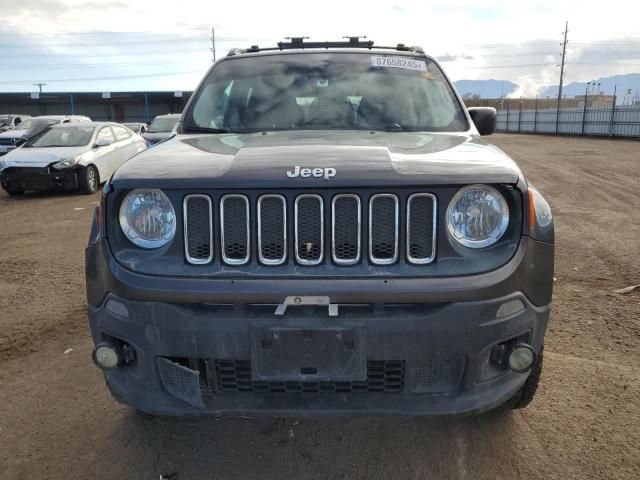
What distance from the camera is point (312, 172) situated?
2.15 m

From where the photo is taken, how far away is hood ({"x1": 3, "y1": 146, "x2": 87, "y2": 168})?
11.3 metres

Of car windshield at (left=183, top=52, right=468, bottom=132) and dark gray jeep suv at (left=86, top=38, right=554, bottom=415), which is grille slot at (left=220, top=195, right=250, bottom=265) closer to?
dark gray jeep suv at (left=86, top=38, right=554, bottom=415)

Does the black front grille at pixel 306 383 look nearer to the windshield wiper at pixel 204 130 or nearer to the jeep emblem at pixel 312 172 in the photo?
the jeep emblem at pixel 312 172

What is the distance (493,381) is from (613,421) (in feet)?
3.41

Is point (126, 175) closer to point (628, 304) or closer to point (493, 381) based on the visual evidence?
point (493, 381)

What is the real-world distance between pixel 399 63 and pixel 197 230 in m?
2.17

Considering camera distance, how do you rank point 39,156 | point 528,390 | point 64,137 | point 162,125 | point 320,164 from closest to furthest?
point 320,164 → point 528,390 → point 39,156 → point 64,137 → point 162,125

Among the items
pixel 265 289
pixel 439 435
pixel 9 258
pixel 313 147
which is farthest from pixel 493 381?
pixel 9 258

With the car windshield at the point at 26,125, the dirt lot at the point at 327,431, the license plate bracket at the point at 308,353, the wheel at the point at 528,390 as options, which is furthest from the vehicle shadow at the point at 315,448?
the car windshield at the point at 26,125

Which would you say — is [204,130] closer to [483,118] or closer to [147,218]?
[147,218]

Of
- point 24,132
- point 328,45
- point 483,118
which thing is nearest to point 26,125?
point 24,132

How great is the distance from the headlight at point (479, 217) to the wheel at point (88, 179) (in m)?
10.8

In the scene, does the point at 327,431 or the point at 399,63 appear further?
the point at 399,63

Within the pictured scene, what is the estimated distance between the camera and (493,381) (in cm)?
226
